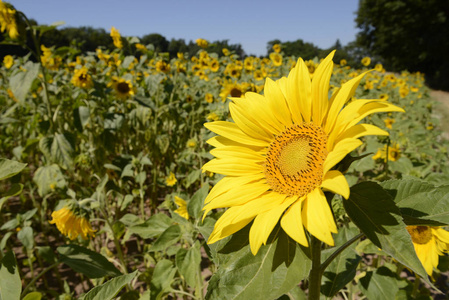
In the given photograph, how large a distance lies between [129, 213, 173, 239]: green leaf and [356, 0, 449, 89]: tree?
19.8 m

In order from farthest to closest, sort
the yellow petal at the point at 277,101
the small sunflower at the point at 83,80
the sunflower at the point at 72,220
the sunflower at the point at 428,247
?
the small sunflower at the point at 83,80
the sunflower at the point at 72,220
the sunflower at the point at 428,247
the yellow petal at the point at 277,101

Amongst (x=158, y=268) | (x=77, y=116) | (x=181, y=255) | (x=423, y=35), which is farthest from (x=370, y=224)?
(x=423, y=35)

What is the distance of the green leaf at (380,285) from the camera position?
3.22 feet

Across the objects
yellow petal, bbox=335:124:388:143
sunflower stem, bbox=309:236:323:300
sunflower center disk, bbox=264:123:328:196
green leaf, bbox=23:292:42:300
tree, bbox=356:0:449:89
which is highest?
tree, bbox=356:0:449:89

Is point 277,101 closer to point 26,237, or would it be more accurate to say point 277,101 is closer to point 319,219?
point 319,219

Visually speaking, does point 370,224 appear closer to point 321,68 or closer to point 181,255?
point 321,68

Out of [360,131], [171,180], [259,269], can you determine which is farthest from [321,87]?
[171,180]

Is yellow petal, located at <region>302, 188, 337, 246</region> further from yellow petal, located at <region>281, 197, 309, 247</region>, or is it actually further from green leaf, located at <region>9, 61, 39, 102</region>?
green leaf, located at <region>9, 61, 39, 102</region>

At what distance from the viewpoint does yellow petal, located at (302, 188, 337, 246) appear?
492 millimetres

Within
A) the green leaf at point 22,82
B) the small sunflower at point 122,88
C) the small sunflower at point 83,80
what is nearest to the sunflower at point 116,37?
the small sunflower at point 122,88

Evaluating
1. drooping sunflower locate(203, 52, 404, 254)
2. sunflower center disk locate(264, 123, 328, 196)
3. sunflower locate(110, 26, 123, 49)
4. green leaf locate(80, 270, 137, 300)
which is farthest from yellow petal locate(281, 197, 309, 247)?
sunflower locate(110, 26, 123, 49)

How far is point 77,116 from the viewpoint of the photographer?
223cm

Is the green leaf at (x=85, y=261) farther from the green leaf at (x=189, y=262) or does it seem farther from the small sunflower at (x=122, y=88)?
the small sunflower at (x=122, y=88)

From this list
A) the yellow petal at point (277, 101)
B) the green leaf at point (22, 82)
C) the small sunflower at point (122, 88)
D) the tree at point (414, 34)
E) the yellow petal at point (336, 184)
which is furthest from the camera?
the tree at point (414, 34)
